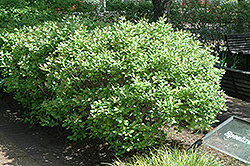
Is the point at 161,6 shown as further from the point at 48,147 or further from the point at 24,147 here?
the point at 24,147

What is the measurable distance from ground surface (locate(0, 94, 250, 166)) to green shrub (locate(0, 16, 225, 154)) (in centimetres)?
39

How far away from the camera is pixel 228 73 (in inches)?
243

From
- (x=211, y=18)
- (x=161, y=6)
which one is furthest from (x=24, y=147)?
(x=211, y=18)

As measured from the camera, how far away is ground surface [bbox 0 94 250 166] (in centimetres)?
402

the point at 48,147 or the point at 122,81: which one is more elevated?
the point at 122,81

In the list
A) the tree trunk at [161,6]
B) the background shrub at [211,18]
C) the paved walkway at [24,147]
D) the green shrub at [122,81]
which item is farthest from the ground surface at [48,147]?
the background shrub at [211,18]

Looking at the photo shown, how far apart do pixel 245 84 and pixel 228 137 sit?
3063mm

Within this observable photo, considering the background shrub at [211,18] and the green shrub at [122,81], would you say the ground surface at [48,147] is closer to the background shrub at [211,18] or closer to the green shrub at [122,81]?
the green shrub at [122,81]

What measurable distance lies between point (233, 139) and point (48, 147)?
2.66 meters

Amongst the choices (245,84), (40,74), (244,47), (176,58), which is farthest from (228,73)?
(40,74)

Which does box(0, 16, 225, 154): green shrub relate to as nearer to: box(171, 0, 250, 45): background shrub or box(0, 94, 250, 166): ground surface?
box(0, 94, 250, 166): ground surface

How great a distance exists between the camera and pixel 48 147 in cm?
440

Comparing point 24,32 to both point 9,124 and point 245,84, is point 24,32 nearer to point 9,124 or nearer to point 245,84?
point 9,124

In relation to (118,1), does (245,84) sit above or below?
below
